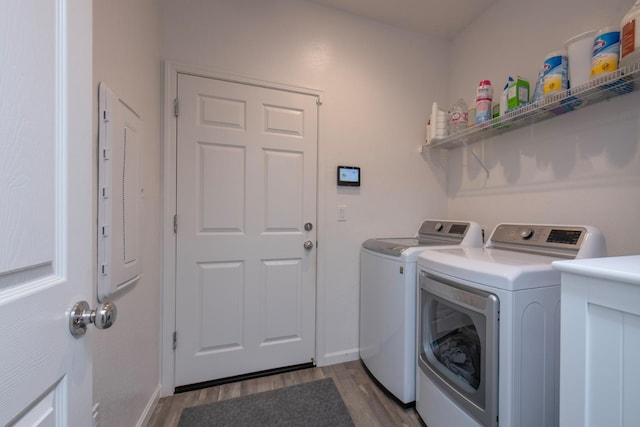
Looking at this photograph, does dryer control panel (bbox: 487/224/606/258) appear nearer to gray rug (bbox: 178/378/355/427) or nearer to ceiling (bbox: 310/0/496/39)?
gray rug (bbox: 178/378/355/427)

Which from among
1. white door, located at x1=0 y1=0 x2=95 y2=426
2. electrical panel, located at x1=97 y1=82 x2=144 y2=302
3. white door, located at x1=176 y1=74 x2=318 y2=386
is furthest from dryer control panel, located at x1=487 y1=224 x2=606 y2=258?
electrical panel, located at x1=97 y1=82 x2=144 y2=302

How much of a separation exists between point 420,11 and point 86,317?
104 inches

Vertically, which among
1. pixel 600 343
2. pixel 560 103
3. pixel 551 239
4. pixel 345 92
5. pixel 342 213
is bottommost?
pixel 600 343

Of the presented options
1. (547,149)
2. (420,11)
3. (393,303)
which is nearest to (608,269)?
(393,303)

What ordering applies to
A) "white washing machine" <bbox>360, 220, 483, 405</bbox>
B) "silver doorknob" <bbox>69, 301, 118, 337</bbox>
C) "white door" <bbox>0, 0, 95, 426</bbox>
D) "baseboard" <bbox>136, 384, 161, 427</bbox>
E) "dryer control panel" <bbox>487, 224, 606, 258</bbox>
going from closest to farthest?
"white door" <bbox>0, 0, 95, 426</bbox> < "silver doorknob" <bbox>69, 301, 118, 337</bbox> < "dryer control panel" <bbox>487, 224, 606, 258</bbox> < "baseboard" <bbox>136, 384, 161, 427</bbox> < "white washing machine" <bbox>360, 220, 483, 405</bbox>

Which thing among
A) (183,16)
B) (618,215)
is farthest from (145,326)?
(618,215)

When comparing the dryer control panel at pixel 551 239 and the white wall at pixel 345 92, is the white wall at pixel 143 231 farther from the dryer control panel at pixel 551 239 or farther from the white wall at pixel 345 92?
the dryer control panel at pixel 551 239

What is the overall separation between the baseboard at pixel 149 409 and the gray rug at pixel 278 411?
0.57 ft

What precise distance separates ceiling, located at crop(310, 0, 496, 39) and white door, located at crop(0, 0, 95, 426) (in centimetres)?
197

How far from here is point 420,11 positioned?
6.53 ft

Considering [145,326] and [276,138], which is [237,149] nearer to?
[276,138]

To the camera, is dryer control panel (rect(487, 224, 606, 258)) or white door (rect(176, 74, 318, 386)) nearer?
dryer control panel (rect(487, 224, 606, 258))

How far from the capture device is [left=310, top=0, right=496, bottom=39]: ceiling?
1.92m

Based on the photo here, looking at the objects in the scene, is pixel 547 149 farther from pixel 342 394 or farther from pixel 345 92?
pixel 342 394
